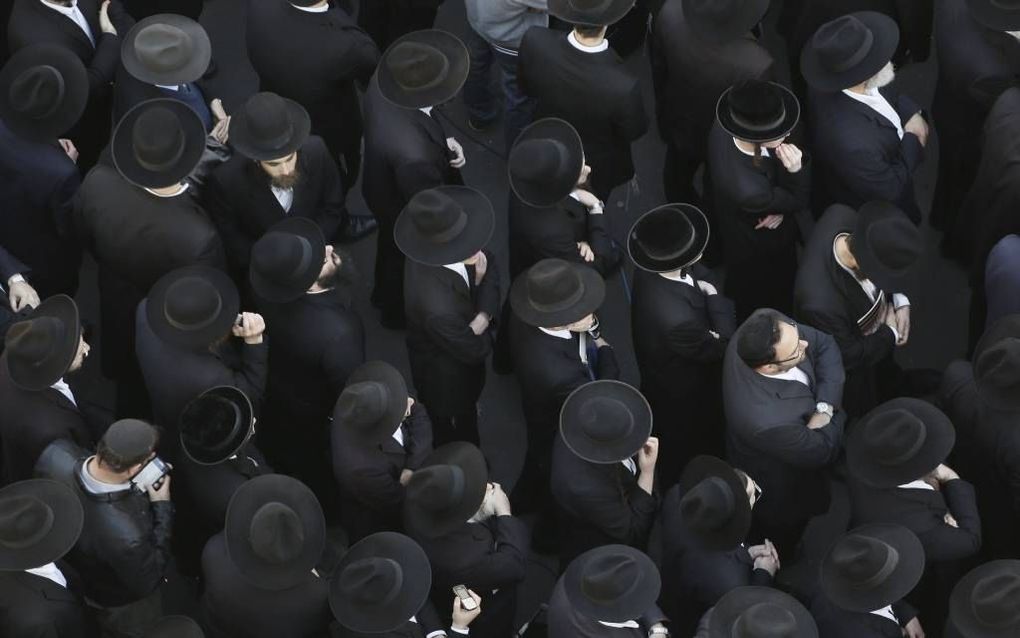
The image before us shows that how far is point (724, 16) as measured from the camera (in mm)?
8125

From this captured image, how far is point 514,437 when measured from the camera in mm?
8828

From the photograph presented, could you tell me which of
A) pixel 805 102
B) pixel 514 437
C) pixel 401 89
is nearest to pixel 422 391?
pixel 514 437

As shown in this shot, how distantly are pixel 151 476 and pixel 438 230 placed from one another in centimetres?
177

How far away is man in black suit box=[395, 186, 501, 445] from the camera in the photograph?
7.50 m

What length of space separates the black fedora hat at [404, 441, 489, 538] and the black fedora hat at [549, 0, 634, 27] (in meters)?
2.58

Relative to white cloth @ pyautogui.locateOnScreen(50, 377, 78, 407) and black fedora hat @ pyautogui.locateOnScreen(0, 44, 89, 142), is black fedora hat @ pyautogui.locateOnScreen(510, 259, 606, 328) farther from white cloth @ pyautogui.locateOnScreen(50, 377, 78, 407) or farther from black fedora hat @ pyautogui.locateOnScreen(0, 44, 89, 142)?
black fedora hat @ pyautogui.locateOnScreen(0, 44, 89, 142)

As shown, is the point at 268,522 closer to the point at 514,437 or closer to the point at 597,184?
Result: the point at 514,437

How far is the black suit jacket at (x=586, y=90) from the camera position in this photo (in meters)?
8.28

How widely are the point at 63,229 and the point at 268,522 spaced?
2.56 m

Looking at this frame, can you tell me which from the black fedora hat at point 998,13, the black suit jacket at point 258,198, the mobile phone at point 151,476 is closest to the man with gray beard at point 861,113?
the black fedora hat at point 998,13

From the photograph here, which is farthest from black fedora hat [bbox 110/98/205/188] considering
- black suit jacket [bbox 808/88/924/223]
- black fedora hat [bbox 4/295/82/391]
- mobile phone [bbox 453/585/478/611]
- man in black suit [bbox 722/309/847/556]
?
black suit jacket [bbox 808/88/924/223]

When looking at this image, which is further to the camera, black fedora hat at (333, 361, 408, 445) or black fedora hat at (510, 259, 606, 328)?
black fedora hat at (510, 259, 606, 328)

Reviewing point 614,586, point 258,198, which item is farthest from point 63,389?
point 614,586

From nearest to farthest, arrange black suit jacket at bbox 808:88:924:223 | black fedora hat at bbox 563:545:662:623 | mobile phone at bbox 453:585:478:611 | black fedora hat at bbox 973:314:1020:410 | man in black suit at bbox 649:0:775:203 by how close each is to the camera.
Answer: black fedora hat at bbox 563:545:662:623 → black fedora hat at bbox 973:314:1020:410 → mobile phone at bbox 453:585:478:611 → black suit jacket at bbox 808:88:924:223 → man in black suit at bbox 649:0:775:203
